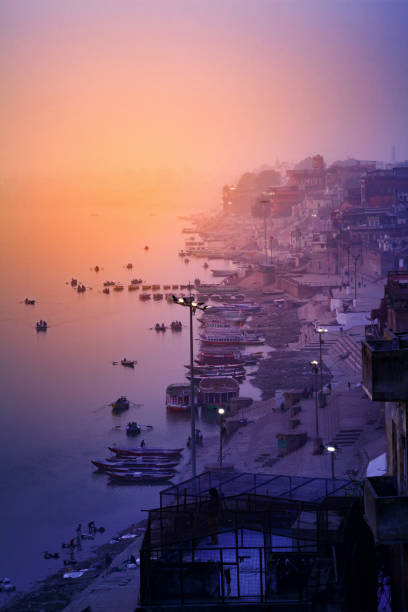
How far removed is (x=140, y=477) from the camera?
10969 mm

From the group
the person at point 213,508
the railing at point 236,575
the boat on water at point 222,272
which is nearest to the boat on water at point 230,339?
the boat on water at point 222,272

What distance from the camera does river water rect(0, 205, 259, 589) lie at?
9.93 meters

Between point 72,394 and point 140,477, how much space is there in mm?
5241

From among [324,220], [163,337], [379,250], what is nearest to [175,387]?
[163,337]

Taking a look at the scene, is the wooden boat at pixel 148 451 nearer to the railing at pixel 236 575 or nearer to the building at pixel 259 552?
the building at pixel 259 552

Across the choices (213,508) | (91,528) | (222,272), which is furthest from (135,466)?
(222,272)

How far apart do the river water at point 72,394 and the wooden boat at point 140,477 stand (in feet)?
0.54

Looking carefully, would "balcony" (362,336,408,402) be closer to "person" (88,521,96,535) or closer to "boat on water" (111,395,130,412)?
"person" (88,521,96,535)

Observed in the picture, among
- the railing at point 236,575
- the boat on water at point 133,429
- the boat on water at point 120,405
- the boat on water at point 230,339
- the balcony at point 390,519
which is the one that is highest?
the balcony at point 390,519

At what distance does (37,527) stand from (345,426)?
325 cm

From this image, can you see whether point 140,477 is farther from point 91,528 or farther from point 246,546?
point 246,546

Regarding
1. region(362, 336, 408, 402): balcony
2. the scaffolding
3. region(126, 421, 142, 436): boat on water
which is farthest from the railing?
region(126, 421, 142, 436): boat on water

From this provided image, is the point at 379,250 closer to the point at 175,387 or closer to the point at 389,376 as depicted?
the point at 175,387

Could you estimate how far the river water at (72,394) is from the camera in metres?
9.93
